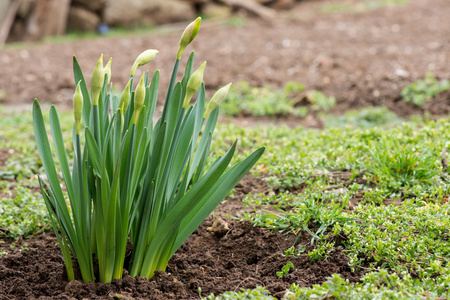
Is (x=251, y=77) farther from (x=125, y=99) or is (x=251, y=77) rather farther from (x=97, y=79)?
(x=97, y=79)

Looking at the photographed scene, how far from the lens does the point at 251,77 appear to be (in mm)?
7090

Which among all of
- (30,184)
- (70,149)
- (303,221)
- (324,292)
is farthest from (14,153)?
(324,292)

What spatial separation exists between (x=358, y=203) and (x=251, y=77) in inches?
175

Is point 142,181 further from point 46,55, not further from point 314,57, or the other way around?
point 46,55

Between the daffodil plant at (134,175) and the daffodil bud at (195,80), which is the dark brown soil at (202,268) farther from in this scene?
the daffodil bud at (195,80)

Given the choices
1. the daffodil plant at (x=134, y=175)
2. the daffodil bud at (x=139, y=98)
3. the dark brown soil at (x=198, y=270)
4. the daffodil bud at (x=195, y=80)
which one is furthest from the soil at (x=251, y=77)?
the daffodil bud at (x=195, y=80)

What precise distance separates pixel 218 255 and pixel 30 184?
5.33ft

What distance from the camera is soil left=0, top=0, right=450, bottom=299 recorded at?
2.34m

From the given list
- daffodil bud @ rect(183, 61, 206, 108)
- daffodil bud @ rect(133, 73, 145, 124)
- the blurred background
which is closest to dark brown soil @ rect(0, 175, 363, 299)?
daffodil bud @ rect(133, 73, 145, 124)

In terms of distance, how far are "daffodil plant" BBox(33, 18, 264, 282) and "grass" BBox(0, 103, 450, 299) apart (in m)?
0.42

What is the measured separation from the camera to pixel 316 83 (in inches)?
265

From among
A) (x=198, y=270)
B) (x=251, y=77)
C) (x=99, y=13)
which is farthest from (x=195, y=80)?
(x=99, y=13)

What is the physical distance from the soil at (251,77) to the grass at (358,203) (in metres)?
0.09

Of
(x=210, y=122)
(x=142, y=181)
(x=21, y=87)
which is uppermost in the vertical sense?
(x=210, y=122)
